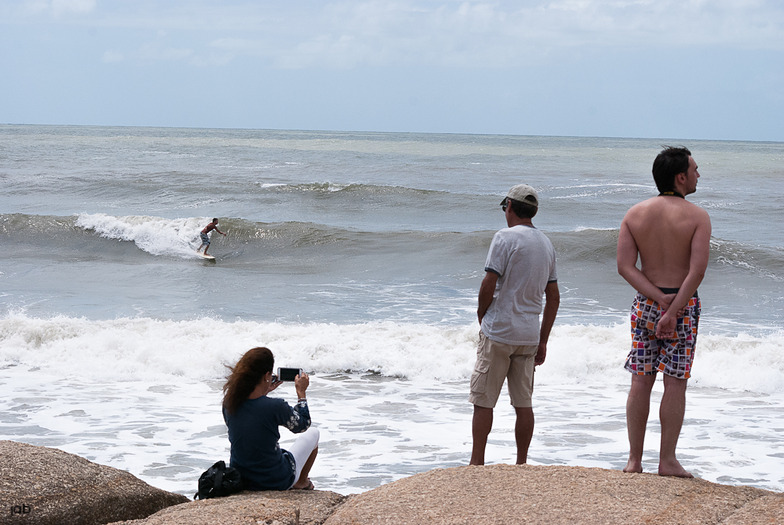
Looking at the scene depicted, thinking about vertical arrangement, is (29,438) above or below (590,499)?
below

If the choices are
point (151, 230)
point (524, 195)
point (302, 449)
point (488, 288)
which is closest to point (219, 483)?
point (302, 449)

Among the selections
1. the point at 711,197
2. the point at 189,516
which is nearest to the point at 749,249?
the point at 711,197

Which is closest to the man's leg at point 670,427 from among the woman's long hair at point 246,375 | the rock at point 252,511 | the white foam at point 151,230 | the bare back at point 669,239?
the bare back at point 669,239

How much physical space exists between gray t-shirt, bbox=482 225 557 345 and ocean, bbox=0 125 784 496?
183cm

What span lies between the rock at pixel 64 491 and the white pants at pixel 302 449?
0.73m

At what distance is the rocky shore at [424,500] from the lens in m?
3.40

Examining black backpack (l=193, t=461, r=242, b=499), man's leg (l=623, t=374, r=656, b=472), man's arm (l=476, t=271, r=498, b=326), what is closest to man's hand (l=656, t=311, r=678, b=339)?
man's leg (l=623, t=374, r=656, b=472)

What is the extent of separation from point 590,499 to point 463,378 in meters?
5.29

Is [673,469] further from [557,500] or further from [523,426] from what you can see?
[523,426]

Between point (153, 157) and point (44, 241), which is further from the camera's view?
point (153, 157)

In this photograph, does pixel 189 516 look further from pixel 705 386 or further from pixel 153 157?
pixel 153 157

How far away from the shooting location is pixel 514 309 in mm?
4410

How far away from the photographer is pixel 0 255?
727 inches

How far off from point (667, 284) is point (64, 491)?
10.5 ft
